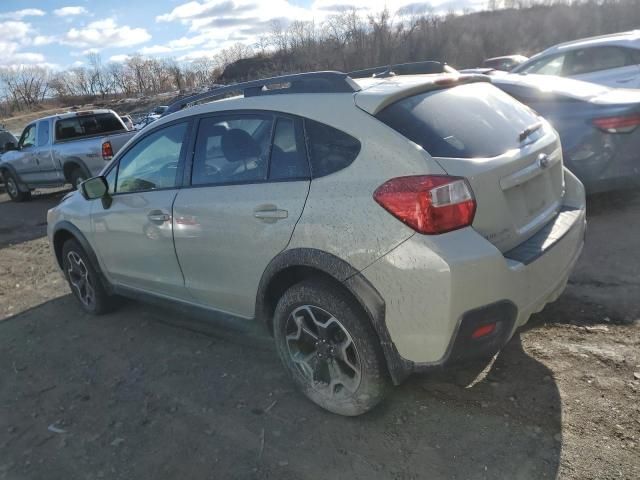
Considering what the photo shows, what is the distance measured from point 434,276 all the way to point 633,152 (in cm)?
368

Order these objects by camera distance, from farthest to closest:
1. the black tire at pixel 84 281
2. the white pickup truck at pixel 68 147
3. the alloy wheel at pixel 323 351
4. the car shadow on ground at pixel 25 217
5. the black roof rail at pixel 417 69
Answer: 1. the white pickup truck at pixel 68 147
2. the car shadow on ground at pixel 25 217
3. the black tire at pixel 84 281
4. the black roof rail at pixel 417 69
5. the alloy wheel at pixel 323 351

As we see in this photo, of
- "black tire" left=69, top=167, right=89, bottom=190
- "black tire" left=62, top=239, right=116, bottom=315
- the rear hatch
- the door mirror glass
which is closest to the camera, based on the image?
the rear hatch

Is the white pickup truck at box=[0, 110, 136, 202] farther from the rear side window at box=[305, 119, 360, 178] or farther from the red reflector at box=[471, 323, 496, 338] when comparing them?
the red reflector at box=[471, 323, 496, 338]

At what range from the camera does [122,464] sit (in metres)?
2.78

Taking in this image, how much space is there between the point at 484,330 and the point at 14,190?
44.4ft

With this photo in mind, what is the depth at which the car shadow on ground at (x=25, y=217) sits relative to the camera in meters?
8.75

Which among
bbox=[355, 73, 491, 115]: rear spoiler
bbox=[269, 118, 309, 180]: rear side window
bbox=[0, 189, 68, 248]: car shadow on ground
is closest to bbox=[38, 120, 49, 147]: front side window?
bbox=[0, 189, 68, 248]: car shadow on ground

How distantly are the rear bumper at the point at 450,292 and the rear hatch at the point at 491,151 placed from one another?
0.48 ft

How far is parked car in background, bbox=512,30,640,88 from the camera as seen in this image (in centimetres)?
741

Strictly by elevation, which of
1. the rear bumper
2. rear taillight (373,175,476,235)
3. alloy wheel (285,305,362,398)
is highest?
rear taillight (373,175,476,235)

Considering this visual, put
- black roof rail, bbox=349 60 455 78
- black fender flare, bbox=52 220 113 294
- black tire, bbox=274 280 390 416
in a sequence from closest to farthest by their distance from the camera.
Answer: black tire, bbox=274 280 390 416, black roof rail, bbox=349 60 455 78, black fender flare, bbox=52 220 113 294

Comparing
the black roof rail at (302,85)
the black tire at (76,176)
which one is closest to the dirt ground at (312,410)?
the black roof rail at (302,85)

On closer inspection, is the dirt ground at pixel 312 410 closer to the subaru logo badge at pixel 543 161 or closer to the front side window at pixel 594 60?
the subaru logo badge at pixel 543 161

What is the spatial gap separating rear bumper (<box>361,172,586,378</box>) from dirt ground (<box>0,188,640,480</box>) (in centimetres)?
47
